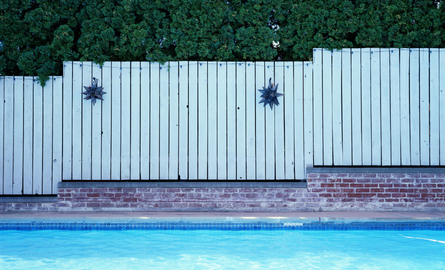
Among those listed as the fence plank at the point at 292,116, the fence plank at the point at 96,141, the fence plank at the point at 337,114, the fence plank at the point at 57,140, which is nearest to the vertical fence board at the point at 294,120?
the fence plank at the point at 292,116

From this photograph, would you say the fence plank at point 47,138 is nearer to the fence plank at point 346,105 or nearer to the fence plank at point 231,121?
the fence plank at point 231,121

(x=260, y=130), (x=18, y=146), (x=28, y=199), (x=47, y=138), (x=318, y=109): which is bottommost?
(x=28, y=199)

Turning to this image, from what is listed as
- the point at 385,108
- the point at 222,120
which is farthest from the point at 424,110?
the point at 222,120

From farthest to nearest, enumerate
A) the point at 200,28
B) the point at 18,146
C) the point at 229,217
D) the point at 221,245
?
the point at 200,28 < the point at 18,146 < the point at 229,217 < the point at 221,245

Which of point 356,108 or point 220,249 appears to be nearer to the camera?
point 220,249

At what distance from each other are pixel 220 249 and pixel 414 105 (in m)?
4.16

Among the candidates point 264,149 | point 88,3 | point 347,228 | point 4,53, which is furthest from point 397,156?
point 4,53

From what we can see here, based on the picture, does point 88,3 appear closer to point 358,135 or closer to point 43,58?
point 43,58

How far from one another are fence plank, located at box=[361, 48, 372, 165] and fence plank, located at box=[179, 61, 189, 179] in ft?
9.85

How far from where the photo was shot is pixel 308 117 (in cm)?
752

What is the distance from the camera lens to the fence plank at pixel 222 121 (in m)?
7.50

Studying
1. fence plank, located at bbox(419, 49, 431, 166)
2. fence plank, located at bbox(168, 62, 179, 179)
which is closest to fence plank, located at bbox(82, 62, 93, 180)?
fence plank, located at bbox(168, 62, 179, 179)

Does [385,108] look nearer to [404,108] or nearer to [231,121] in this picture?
[404,108]

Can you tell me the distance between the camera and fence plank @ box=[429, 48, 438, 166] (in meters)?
7.45
